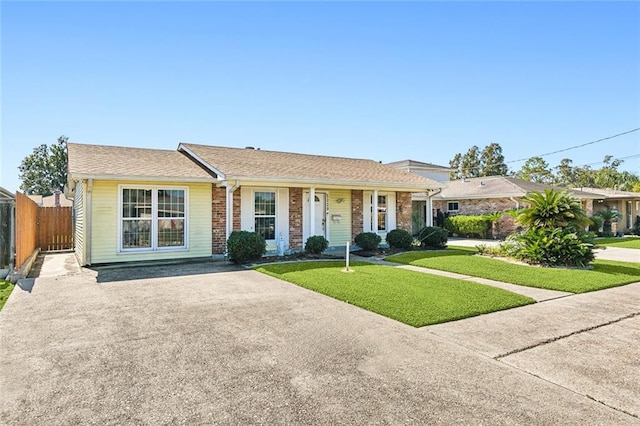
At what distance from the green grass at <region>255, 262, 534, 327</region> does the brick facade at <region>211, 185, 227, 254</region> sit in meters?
2.70

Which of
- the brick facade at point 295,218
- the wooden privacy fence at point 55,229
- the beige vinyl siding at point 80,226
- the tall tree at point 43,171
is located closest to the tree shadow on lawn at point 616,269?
the brick facade at point 295,218

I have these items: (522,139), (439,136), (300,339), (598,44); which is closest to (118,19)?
(300,339)

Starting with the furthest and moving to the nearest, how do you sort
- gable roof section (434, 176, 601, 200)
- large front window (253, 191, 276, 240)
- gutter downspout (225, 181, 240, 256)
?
1. gable roof section (434, 176, 601, 200)
2. large front window (253, 191, 276, 240)
3. gutter downspout (225, 181, 240, 256)

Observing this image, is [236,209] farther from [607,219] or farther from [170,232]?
[607,219]

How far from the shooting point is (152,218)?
11.2 meters

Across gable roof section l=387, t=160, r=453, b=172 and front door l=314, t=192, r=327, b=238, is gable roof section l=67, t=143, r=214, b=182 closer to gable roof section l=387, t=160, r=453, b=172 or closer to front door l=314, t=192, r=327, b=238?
front door l=314, t=192, r=327, b=238

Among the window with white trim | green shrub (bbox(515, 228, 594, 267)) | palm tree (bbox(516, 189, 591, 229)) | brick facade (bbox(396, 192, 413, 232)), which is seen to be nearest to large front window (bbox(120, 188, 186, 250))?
the window with white trim

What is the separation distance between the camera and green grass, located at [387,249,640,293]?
830 centimetres

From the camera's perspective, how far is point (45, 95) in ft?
39.9

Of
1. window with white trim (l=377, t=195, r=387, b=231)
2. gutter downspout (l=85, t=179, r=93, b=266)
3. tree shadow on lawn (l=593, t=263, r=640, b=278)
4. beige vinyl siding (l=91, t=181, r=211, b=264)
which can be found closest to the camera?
tree shadow on lawn (l=593, t=263, r=640, b=278)

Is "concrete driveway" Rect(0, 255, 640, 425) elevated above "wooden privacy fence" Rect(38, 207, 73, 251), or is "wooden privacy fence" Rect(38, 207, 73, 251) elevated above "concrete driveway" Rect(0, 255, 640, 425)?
"wooden privacy fence" Rect(38, 207, 73, 251)

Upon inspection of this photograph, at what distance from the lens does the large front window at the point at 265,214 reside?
13.0 meters

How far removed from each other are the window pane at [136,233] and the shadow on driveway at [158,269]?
63 centimetres

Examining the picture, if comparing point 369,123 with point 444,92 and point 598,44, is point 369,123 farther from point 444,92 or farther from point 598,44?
point 598,44
